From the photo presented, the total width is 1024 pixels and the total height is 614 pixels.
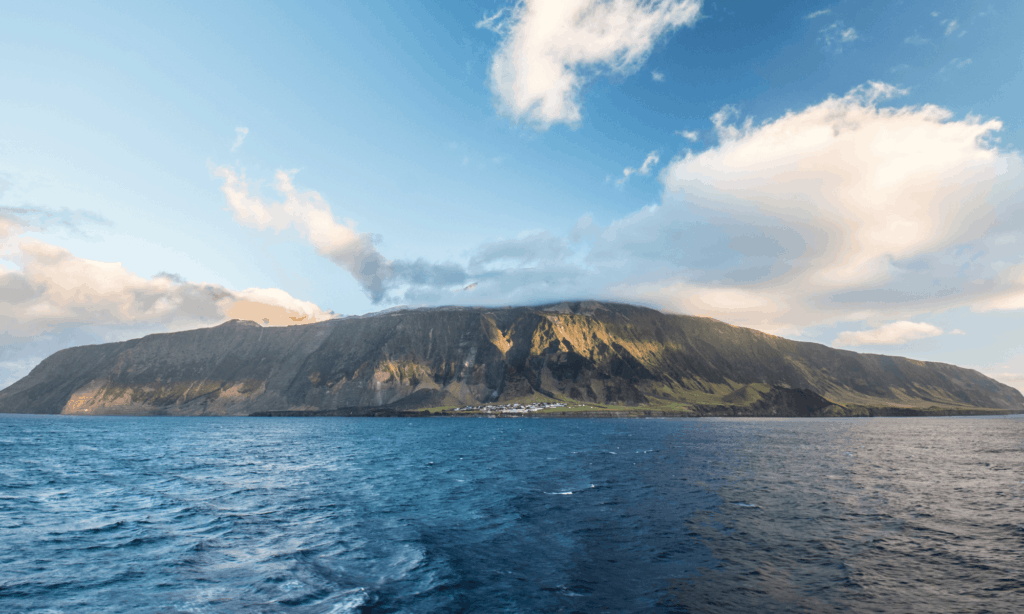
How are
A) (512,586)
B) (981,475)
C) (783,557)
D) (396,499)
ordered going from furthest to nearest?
(981,475)
(396,499)
(783,557)
(512,586)

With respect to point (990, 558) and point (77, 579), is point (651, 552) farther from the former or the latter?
point (77, 579)

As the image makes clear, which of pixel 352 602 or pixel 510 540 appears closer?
pixel 352 602

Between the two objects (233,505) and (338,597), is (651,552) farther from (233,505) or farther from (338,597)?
(233,505)

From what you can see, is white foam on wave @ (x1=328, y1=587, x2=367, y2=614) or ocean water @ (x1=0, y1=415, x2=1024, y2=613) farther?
ocean water @ (x1=0, y1=415, x2=1024, y2=613)

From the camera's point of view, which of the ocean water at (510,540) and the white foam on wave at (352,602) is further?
the ocean water at (510,540)

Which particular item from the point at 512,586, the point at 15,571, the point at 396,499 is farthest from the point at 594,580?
the point at 15,571

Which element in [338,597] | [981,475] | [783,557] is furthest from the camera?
[981,475]

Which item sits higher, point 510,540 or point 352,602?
point 352,602

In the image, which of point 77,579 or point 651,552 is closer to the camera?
point 77,579
